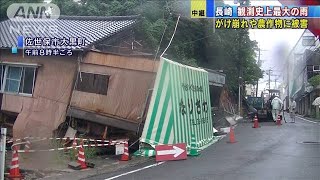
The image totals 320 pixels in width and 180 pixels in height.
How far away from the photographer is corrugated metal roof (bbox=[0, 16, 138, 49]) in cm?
1928

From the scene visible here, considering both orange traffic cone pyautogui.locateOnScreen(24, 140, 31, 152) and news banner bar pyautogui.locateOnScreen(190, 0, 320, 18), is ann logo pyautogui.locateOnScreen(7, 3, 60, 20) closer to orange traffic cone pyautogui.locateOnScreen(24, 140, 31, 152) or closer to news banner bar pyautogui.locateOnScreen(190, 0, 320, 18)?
orange traffic cone pyautogui.locateOnScreen(24, 140, 31, 152)

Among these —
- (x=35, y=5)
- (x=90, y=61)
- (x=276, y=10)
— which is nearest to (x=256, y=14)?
(x=276, y=10)

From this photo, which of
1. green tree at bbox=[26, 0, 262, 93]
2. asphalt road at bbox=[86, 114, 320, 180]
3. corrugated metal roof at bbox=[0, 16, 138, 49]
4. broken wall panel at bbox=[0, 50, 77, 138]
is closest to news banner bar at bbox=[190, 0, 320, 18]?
asphalt road at bbox=[86, 114, 320, 180]

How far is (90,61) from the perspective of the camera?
1709 cm

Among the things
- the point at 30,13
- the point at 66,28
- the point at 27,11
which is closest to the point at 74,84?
the point at 66,28

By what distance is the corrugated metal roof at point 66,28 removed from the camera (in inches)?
759

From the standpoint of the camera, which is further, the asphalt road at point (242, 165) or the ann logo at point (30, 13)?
the ann logo at point (30, 13)

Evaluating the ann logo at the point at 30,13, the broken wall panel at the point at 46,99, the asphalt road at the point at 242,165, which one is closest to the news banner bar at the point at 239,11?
the asphalt road at the point at 242,165

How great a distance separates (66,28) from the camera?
21469 millimetres

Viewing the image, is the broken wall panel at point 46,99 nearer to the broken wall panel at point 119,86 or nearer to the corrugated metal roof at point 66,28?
the broken wall panel at point 119,86

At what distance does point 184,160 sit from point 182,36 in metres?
19.6

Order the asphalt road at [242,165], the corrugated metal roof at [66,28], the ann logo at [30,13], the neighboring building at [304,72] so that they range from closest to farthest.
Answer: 1. the asphalt road at [242,165]
2. the corrugated metal roof at [66,28]
3. the ann logo at [30,13]
4. the neighboring building at [304,72]

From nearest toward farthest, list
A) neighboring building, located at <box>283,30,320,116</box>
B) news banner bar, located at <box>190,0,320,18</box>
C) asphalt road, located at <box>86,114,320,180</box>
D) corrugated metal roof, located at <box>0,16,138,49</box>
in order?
asphalt road, located at <box>86,114,320,180</box> < news banner bar, located at <box>190,0,320,18</box> < corrugated metal roof, located at <box>0,16,138,49</box> < neighboring building, located at <box>283,30,320,116</box>

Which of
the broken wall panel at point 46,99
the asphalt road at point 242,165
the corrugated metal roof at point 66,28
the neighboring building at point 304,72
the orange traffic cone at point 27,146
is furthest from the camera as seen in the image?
the neighboring building at point 304,72
